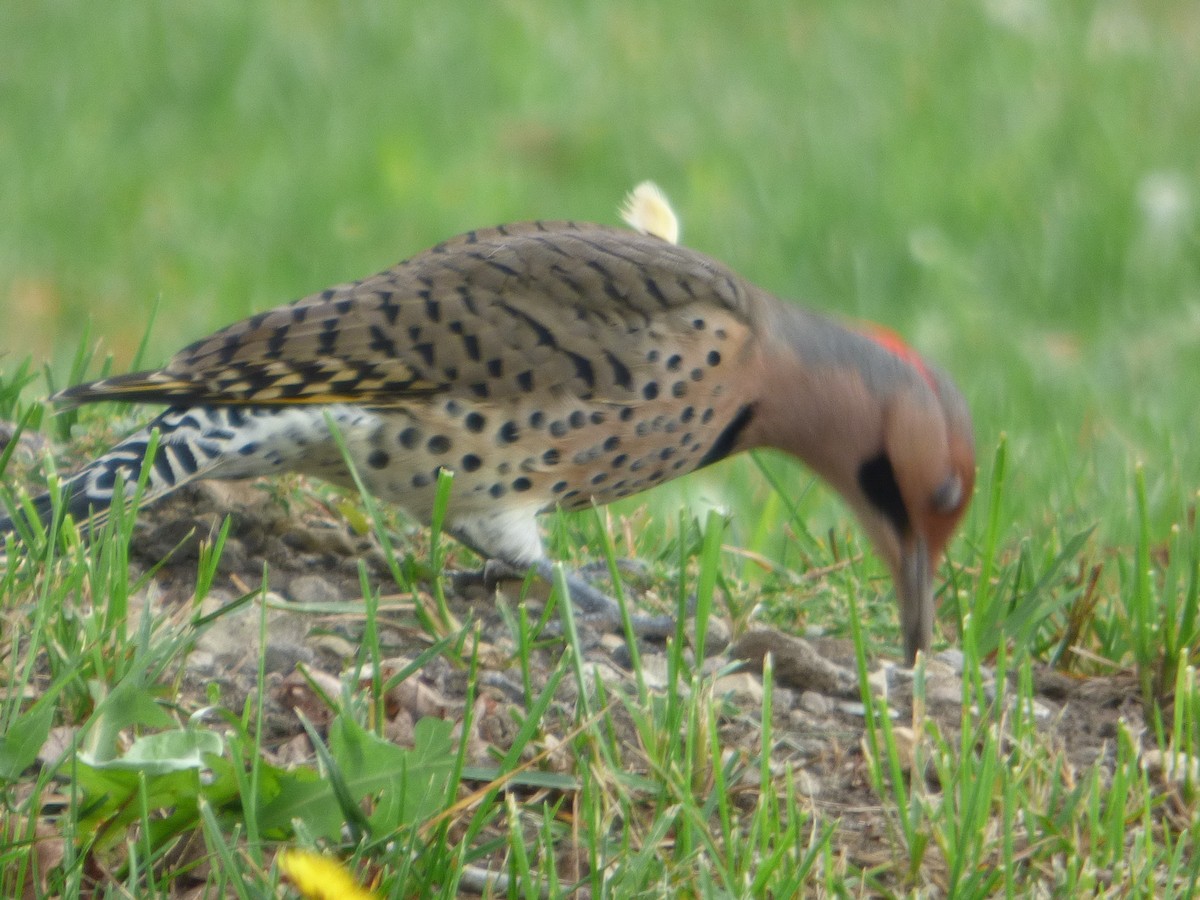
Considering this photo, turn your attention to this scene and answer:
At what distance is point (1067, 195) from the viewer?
346 inches

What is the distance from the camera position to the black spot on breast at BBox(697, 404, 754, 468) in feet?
14.0

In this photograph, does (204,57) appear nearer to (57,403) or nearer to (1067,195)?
(1067,195)

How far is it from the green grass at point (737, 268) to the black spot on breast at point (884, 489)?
0.14 meters

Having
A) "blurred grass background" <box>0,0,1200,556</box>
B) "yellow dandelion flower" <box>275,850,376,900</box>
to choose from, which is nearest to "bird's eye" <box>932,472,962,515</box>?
"yellow dandelion flower" <box>275,850,376,900</box>

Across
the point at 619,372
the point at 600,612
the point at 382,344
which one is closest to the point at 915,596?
the point at 600,612

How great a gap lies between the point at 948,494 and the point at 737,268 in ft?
14.2

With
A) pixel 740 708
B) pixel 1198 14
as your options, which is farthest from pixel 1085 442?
pixel 1198 14

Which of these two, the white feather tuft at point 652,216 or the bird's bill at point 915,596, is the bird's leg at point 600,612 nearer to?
the bird's bill at point 915,596

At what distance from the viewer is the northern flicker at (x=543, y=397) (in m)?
3.95

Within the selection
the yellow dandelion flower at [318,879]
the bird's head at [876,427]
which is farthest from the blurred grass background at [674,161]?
the yellow dandelion flower at [318,879]

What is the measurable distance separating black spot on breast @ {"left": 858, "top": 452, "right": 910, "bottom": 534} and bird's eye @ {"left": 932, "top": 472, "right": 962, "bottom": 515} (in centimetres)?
7

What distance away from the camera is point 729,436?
4.31 metres

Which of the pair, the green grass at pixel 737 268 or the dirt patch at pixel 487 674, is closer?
the green grass at pixel 737 268

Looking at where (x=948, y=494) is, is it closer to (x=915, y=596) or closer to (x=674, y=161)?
(x=915, y=596)
